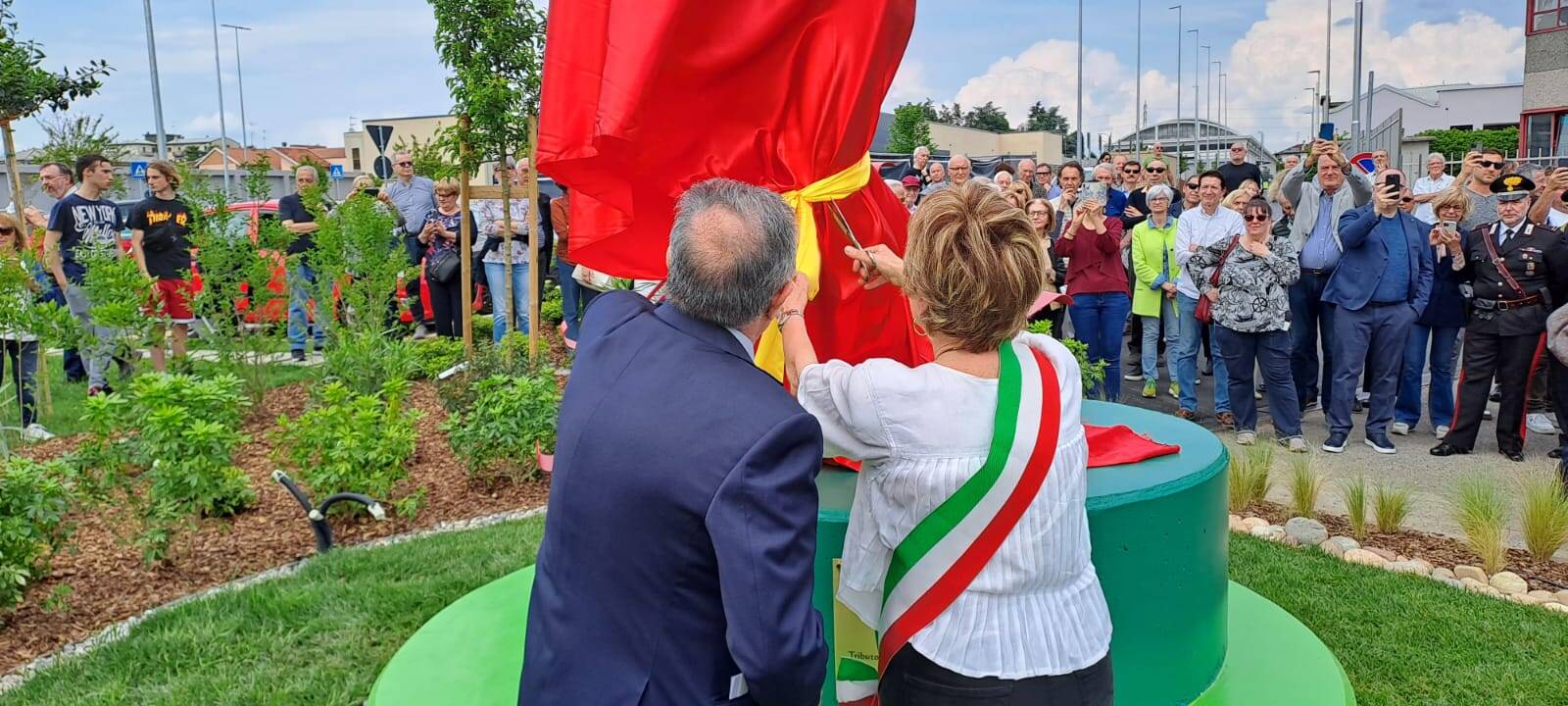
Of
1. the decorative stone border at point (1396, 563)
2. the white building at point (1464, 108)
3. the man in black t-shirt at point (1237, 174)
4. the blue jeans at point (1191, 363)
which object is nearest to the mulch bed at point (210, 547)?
the decorative stone border at point (1396, 563)

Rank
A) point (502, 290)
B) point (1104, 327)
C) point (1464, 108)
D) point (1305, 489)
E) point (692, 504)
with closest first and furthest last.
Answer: point (692, 504)
point (1305, 489)
point (1104, 327)
point (502, 290)
point (1464, 108)

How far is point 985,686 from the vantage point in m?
2.05

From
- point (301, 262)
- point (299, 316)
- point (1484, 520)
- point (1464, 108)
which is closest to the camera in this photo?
point (1484, 520)

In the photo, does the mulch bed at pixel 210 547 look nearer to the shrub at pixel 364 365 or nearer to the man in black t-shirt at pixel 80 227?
the shrub at pixel 364 365

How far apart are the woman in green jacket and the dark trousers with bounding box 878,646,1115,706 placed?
672 centimetres

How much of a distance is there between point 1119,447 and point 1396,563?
9.07 feet

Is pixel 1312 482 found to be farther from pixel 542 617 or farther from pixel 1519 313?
pixel 542 617

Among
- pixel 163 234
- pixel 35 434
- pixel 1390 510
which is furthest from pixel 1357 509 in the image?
pixel 163 234

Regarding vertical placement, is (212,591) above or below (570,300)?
below

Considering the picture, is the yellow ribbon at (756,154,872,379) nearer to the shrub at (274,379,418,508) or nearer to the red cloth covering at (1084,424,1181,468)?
the red cloth covering at (1084,424,1181,468)

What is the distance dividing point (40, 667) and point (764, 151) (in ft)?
10.7

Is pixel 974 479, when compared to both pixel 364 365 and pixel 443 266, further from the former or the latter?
pixel 443 266

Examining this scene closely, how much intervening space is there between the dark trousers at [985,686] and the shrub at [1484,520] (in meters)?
3.89

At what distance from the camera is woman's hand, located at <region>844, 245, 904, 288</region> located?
2.69 meters
